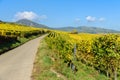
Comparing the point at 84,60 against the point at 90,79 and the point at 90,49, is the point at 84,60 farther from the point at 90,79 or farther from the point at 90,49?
the point at 90,79

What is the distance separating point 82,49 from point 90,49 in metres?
1.13

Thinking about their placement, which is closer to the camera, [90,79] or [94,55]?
[90,79]

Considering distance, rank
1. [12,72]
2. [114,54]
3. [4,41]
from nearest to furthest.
Answer: [12,72] → [114,54] → [4,41]

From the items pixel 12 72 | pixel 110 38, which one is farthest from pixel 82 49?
pixel 12 72

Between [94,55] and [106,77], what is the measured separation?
3639 millimetres

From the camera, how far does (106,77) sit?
26297mm

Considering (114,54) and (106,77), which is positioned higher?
(114,54)

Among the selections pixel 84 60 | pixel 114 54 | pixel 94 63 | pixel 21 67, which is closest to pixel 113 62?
pixel 114 54

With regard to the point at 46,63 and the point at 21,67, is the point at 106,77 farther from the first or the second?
the point at 21,67

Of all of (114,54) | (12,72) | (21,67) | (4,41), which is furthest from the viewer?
(4,41)

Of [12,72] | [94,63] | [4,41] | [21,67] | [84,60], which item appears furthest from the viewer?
[4,41]


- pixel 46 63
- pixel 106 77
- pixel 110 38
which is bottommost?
pixel 106 77

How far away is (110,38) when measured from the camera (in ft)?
86.6

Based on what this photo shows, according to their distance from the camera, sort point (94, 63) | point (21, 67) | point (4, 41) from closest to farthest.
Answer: point (21, 67), point (94, 63), point (4, 41)
